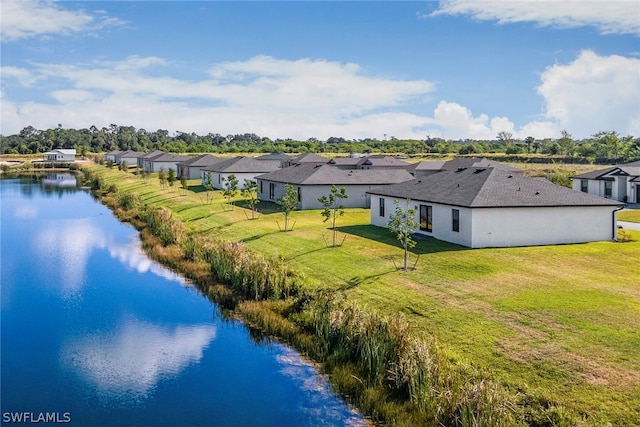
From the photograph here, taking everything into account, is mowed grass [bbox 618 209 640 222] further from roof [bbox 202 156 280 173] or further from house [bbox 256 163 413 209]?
roof [bbox 202 156 280 173]

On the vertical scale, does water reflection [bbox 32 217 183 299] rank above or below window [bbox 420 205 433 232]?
below

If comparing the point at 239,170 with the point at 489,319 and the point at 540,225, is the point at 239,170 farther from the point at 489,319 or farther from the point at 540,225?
the point at 489,319

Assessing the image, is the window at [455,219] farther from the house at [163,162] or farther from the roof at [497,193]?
the house at [163,162]

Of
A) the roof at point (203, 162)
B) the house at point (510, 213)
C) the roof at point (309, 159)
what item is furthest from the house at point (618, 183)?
the roof at point (203, 162)

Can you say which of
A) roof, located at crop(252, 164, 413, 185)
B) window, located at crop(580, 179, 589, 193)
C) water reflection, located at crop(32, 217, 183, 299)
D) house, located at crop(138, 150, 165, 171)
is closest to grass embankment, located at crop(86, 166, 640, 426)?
water reflection, located at crop(32, 217, 183, 299)

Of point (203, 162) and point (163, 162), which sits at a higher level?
point (163, 162)

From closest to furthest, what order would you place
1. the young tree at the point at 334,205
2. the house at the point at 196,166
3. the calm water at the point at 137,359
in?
the calm water at the point at 137,359
the young tree at the point at 334,205
the house at the point at 196,166

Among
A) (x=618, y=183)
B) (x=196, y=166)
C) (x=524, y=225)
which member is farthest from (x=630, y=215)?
(x=196, y=166)
